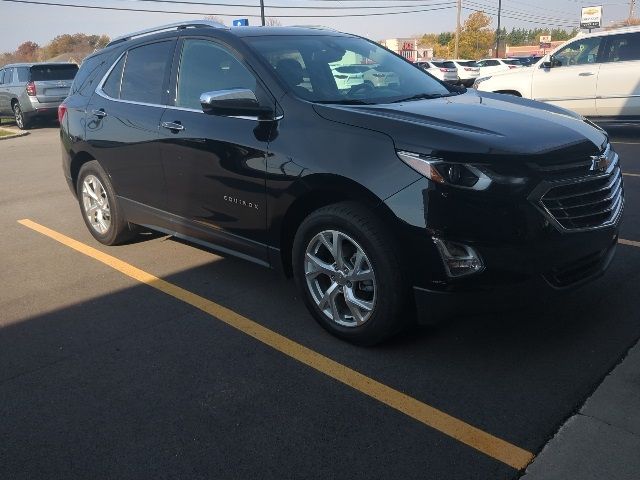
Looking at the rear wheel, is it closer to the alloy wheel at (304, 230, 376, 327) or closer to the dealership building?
the alloy wheel at (304, 230, 376, 327)

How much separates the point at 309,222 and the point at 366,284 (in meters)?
0.49

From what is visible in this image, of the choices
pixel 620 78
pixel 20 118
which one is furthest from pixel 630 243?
pixel 20 118

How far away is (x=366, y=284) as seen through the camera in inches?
132

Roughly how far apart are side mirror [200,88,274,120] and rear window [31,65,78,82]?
16046 mm

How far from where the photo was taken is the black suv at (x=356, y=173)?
2.90 metres

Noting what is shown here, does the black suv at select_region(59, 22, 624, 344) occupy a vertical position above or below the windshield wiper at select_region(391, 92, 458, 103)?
below

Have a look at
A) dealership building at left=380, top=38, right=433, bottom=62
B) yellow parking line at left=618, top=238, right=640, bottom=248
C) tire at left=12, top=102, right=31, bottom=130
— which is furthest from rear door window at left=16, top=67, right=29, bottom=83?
dealership building at left=380, top=38, right=433, bottom=62

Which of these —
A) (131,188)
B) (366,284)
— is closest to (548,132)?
(366,284)

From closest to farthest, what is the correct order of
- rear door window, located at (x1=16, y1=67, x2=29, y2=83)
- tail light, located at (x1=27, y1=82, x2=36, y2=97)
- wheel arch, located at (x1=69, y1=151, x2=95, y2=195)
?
1. wheel arch, located at (x1=69, y1=151, x2=95, y2=195)
2. tail light, located at (x1=27, y1=82, x2=36, y2=97)
3. rear door window, located at (x1=16, y1=67, x2=29, y2=83)

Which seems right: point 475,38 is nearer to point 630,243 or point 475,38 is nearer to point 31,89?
point 31,89

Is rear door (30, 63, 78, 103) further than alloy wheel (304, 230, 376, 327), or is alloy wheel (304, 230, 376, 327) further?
rear door (30, 63, 78, 103)

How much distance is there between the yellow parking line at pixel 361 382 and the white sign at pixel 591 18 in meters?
68.6

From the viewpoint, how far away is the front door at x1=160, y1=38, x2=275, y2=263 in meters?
3.74

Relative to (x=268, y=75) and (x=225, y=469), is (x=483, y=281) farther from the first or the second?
(x=268, y=75)
